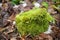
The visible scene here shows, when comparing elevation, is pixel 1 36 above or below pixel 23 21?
below

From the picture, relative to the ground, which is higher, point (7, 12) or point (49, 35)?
point (7, 12)

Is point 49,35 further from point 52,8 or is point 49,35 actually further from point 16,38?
point 52,8

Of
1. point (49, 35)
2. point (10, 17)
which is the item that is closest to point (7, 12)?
point (10, 17)

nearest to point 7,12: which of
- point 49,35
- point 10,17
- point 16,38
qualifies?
point 10,17

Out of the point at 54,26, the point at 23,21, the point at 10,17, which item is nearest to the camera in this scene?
the point at 23,21

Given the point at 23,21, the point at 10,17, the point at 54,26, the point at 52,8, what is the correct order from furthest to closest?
the point at 52,8
the point at 10,17
the point at 54,26
the point at 23,21

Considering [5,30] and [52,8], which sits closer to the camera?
[5,30]

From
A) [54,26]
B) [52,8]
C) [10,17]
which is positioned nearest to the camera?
[54,26]

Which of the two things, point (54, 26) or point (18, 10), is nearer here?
point (54, 26)

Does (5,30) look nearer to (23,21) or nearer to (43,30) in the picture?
(23,21)
